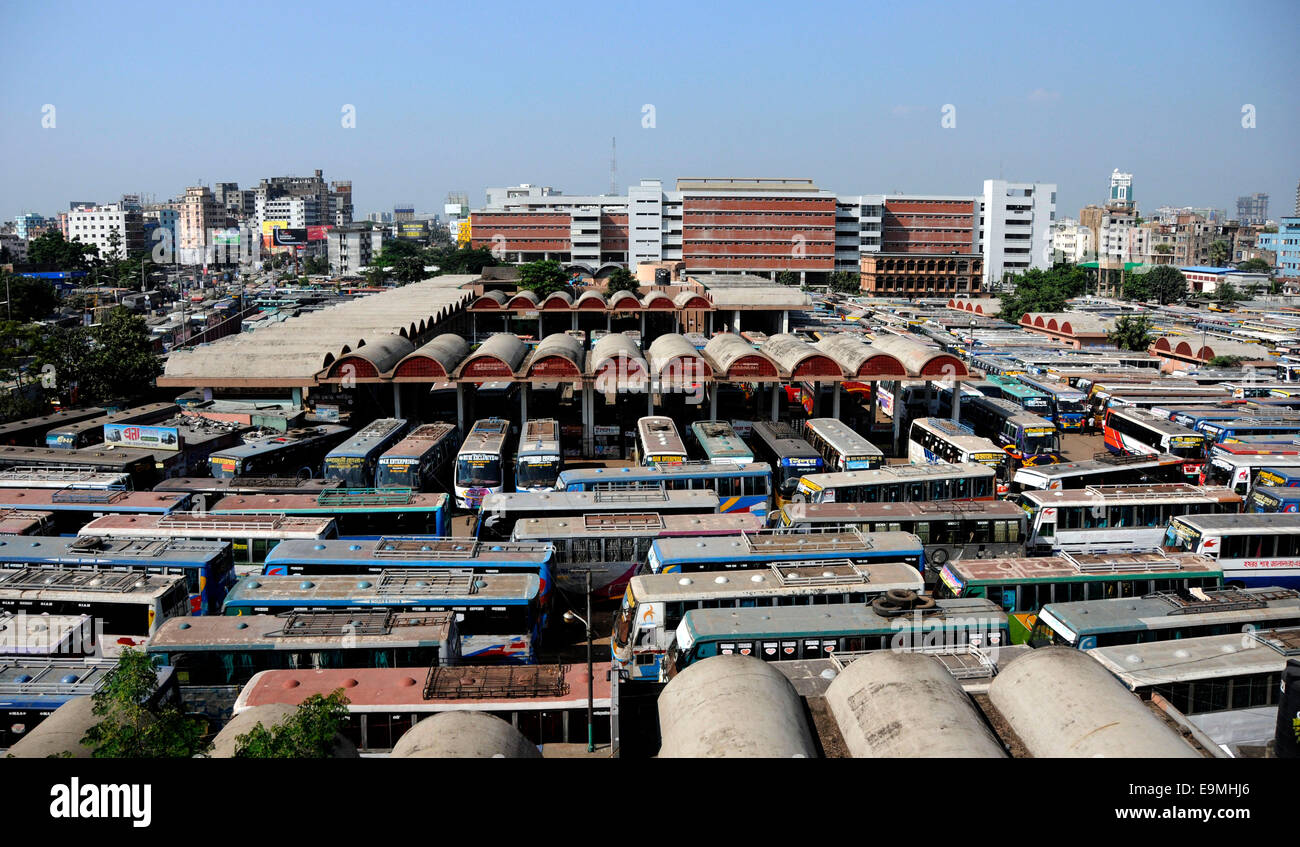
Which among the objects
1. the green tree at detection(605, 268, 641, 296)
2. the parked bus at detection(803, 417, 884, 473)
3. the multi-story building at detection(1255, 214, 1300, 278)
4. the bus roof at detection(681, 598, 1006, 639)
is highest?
the multi-story building at detection(1255, 214, 1300, 278)

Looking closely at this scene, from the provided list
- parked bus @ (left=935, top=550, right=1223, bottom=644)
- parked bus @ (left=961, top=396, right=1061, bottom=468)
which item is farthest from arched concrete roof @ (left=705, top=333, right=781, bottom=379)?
parked bus @ (left=935, top=550, right=1223, bottom=644)

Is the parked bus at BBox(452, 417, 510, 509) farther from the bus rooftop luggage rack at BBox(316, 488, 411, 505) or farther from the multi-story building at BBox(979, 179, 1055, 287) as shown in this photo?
the multi-story building at BBox(979, 179, 1055, 287)

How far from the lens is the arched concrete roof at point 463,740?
8430 millimetres

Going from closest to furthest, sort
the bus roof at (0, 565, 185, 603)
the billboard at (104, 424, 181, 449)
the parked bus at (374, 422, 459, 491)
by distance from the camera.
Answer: the bus roof at (0, 565, 185, 603), the parked bus at (374, 422, 459, 491), the billboard at (104, 424, 181, 449)

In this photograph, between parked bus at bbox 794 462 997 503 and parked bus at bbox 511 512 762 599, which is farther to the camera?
parked bus at bbox 794 462 997 503

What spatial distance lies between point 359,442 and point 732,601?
12.5 m

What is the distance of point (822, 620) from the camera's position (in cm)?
1270

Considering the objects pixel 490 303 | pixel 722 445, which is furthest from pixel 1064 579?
pixel 490 303

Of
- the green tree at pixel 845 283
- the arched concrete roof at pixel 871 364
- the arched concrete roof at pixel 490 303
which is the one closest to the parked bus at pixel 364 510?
the arched concrete roof at pixel 871 364

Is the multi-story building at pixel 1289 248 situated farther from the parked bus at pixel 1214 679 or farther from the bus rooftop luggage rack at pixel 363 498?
the bus rooftop luggage rack at pixel 363 498

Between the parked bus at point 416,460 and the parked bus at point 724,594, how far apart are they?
27.8 ft

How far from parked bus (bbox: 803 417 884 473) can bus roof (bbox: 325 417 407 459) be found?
35.3 ft

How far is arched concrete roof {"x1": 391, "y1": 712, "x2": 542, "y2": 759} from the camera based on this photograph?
8.43 m
